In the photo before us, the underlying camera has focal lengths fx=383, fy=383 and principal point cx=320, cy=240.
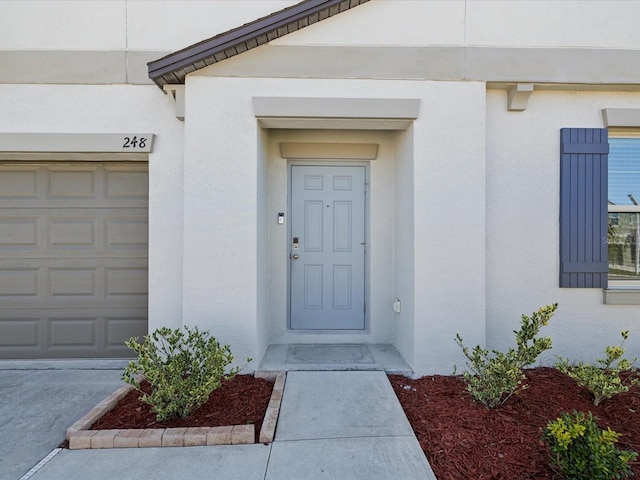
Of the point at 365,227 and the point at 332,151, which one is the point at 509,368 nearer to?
the point at 365,227

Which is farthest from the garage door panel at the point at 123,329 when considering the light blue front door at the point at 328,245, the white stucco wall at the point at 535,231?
the white stucco wall at the point at 535,231

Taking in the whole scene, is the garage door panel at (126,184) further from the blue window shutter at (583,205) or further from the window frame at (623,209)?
the window frame at (623,209)

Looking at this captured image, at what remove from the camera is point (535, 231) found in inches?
177

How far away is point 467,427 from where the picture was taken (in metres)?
3.12

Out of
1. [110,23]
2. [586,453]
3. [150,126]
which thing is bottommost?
[586,453]

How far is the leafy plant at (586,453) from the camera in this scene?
233 cm

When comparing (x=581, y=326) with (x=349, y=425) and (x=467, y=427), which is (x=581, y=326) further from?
(x=349, y=425)

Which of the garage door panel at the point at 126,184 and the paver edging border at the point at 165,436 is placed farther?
the garage door panel at the point at 126,184

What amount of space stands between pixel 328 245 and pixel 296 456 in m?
2.90

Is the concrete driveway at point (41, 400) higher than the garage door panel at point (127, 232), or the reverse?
the garage door panel at point (127, 232)

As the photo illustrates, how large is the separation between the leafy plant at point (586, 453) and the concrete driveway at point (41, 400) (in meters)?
3.70

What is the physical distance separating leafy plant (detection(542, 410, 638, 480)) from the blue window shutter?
238cm

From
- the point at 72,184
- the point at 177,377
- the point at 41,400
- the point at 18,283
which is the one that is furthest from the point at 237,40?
the point at 41,400

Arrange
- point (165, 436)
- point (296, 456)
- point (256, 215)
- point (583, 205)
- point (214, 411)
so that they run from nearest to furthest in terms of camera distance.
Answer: point (296, 456), point (165, 436), point (214, 411), point (256, 215), point (583, 205)
